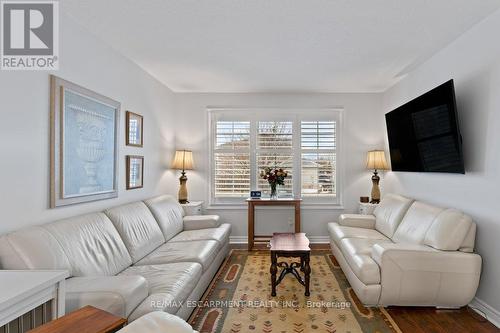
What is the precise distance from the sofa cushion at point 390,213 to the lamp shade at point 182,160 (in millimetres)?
2950

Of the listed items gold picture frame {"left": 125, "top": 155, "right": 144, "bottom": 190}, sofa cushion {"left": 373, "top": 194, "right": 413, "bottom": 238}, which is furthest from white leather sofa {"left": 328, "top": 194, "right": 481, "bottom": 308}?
gold picture frame {"left": 125, "top": 155, "right": 144, "bottom": 190}

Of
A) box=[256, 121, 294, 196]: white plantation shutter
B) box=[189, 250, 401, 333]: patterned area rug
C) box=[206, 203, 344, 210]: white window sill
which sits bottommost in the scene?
box=[189, 250, 401, 333]: patterned area rug

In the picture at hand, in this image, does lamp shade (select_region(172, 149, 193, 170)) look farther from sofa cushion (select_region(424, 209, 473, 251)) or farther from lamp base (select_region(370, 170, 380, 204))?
sofa cushion (select_region(424, 209, 473, 251))

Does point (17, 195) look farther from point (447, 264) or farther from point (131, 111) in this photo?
point (447, 264)

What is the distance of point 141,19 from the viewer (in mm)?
2518

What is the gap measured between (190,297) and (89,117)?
186cm

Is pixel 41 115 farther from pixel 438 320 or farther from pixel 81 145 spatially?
pixel 438 320

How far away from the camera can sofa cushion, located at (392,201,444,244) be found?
2924 mm

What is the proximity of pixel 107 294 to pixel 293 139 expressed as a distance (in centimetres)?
394

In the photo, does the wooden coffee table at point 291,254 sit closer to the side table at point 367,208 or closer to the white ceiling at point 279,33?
the side table at point 367,208

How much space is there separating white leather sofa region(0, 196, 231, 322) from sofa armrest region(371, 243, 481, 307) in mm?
1710

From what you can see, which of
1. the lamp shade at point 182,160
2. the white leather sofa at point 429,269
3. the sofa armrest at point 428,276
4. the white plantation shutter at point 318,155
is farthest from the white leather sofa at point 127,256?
the white plantation shutter at point 318,155

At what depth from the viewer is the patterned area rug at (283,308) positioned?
7.93 ft

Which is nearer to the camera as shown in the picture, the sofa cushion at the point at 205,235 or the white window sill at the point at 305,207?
the sofa cushion at the point at 205,235
